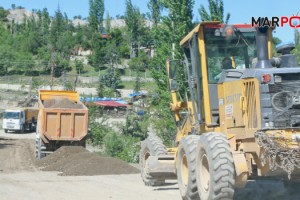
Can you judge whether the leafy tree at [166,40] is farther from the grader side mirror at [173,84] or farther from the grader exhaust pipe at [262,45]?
the grader exhaust pipe at [262,45]

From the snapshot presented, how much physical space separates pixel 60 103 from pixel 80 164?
631 cm

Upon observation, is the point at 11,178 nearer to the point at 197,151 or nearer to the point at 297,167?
the point at 197,151

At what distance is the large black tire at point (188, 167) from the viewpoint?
9.12 m

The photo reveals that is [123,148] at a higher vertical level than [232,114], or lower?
lower

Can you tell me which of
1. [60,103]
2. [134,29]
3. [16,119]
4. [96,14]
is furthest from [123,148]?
[96,14]

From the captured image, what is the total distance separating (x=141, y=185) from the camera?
13094 millimetres

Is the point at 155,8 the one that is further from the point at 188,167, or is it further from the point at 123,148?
the point at 188,167

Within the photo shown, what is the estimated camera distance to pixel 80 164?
17828 millimetres

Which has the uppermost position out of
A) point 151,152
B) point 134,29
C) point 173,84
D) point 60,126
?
point 134,29

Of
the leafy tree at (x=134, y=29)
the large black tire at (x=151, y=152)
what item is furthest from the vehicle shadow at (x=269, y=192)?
the leafy tree at (x=134, y=29)

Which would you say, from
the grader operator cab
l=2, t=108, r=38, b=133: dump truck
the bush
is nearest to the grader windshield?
the grader operator cab

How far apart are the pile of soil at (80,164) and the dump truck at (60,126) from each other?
36.3 inches

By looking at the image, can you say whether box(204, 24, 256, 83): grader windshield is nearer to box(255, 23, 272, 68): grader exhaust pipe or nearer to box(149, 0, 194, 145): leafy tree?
box(255, 23, 272, 68): grader exhaust pipe

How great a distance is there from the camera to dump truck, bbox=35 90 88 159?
2267 centimetres
